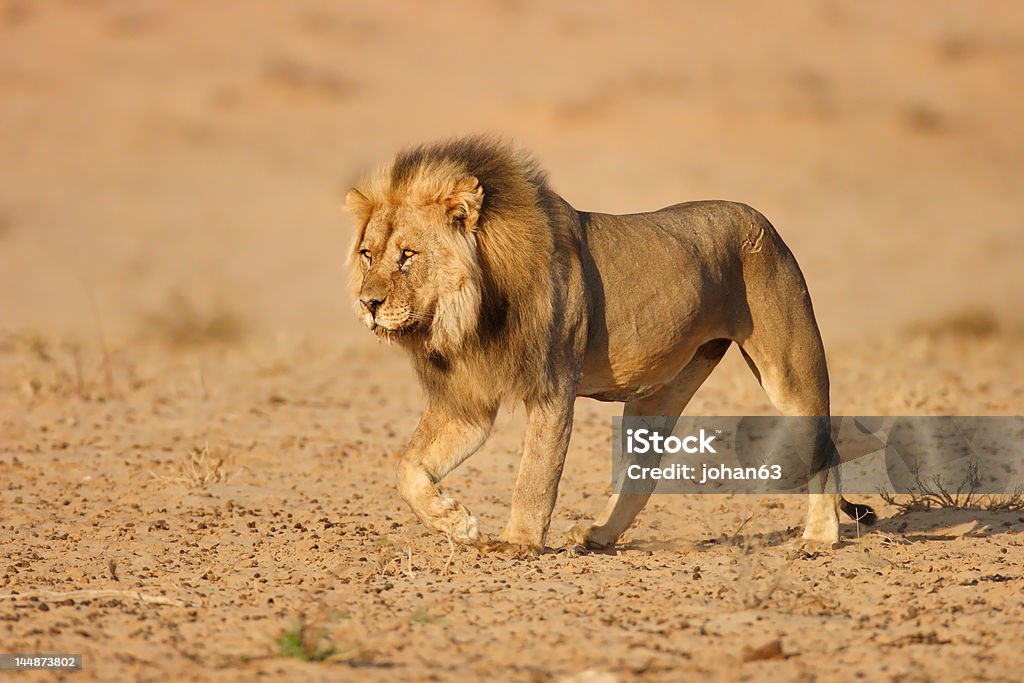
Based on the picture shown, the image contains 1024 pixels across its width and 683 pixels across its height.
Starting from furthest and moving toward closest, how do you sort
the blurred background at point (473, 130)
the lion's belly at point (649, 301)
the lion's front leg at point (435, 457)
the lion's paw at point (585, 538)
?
the blurred background at point (473, 130) → the lion's paw at point (585, 538) → the lion's belly at point (649, 301) → the lion's front leg at point (435, 457)

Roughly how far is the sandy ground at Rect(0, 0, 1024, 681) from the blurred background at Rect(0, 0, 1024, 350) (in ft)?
0.30

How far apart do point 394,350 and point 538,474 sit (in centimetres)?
108

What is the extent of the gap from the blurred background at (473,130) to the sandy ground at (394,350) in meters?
0.09

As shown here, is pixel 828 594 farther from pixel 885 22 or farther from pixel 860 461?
pixel 885 22

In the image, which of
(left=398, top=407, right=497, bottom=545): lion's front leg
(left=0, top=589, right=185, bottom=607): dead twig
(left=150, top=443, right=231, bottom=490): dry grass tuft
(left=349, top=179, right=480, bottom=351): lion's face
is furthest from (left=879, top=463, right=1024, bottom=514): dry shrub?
(left=0, top=589, right=185, bottom=607): dead twig

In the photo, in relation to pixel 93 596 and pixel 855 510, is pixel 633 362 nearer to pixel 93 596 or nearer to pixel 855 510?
pixel 855 510

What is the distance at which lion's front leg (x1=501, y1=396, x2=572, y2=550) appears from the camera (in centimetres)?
580

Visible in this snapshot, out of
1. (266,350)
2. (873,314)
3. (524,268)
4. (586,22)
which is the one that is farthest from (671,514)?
(586,22)

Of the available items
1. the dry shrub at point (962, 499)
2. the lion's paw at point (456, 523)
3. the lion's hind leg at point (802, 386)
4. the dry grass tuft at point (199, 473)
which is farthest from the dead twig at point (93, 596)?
the dry shrub at point (962, 499)

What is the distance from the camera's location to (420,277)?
18.5 ft

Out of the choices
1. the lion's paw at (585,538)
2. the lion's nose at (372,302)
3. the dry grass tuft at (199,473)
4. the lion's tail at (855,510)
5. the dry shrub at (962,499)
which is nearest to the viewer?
the lion's nose at (372,302)

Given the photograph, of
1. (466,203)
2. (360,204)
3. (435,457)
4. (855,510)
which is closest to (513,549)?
(435,457)

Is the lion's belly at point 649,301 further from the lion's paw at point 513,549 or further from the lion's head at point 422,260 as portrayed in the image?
the lion's paw at point 513,549

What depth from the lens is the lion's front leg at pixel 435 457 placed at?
5.86 m
